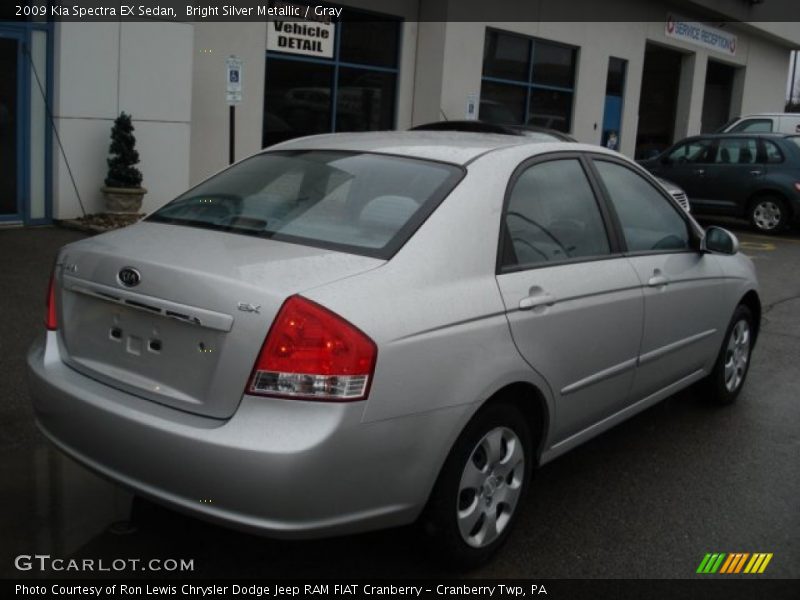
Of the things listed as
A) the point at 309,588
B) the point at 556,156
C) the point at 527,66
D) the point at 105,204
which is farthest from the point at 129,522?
the point at 527,66

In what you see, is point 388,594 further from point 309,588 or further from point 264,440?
point 264,440

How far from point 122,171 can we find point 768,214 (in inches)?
430

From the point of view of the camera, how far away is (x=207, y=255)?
3.15m

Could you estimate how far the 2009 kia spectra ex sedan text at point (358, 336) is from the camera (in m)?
2.80

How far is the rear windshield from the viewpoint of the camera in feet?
11.0

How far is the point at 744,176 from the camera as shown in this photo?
15.4m

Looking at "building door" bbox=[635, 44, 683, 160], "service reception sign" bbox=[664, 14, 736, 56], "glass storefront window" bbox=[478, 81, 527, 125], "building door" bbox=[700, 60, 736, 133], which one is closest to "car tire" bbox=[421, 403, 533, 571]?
"glass storefront window" bbox=[478, 81, 527, 125]

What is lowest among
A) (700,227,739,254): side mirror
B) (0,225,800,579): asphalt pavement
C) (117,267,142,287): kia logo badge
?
(0,225,800,579): asphalt pavement

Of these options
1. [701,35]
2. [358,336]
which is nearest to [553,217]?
[358,336]

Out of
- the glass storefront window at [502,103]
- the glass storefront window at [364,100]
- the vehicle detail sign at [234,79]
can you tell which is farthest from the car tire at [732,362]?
the glass storefront window at [502,103]

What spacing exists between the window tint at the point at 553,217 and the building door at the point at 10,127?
7.75 meters

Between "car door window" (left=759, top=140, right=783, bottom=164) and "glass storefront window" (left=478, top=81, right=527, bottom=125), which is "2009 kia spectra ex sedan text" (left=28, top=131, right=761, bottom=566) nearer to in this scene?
"car door window" (left=759, top=140, right=783, bottom=164)

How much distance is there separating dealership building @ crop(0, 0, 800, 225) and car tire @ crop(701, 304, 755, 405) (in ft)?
19.8

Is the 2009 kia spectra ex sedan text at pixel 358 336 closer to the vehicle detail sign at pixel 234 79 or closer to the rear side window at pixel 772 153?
the vehicle detail sign at pixel 234 79
